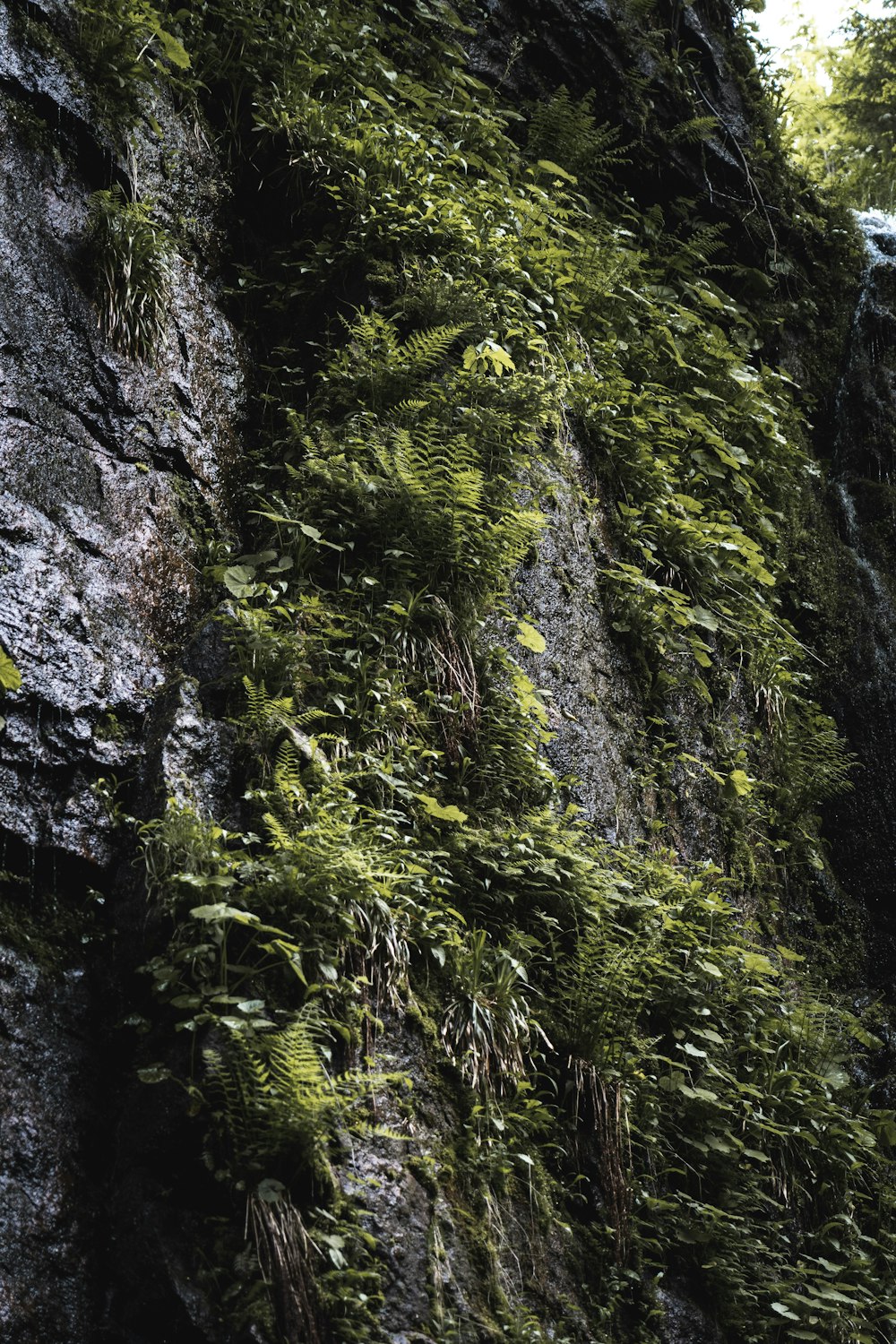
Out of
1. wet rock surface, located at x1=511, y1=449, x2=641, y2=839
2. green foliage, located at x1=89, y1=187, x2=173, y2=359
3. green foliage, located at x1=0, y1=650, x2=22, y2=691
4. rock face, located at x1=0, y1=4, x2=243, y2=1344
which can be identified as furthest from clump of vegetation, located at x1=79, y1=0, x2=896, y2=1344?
green foliage, located at x1=89, y1=187, x2=173, y2=359

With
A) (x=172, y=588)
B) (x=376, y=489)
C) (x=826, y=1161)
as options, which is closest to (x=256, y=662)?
(x=172, y=588)

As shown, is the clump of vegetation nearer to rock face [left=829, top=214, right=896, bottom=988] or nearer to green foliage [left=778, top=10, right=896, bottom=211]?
rock face [left=829, top=214, right=896, bottom=988]

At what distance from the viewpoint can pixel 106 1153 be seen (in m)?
3.06

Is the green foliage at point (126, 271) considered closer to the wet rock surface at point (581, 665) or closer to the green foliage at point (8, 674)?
the green foliage at point (8, 674)

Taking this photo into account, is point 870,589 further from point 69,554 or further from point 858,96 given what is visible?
point 858,96

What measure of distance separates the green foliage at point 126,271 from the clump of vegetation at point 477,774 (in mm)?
827

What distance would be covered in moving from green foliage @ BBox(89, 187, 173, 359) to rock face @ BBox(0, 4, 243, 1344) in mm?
74

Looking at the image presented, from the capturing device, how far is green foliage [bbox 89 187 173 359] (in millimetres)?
4820

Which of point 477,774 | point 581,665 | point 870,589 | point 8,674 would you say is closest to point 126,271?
point 8,674

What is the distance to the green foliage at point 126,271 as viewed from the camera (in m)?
4.82

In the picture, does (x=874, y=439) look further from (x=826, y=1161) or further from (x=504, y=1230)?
(x=504, y=1230)

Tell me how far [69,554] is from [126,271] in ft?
5.27

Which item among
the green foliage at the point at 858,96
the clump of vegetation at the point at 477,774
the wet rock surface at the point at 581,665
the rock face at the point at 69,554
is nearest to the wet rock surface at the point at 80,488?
the rock face at the point at 69,554

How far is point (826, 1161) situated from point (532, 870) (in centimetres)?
202
